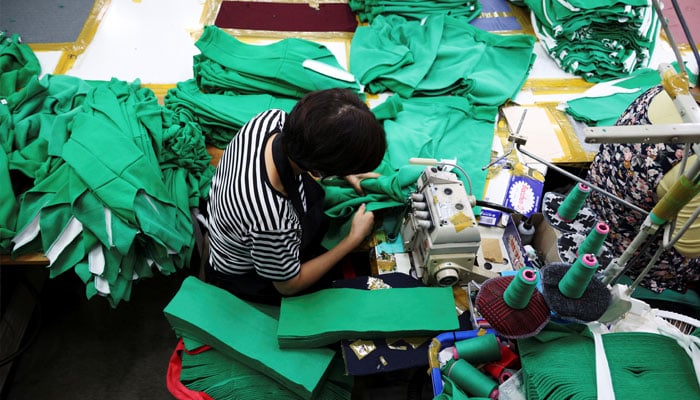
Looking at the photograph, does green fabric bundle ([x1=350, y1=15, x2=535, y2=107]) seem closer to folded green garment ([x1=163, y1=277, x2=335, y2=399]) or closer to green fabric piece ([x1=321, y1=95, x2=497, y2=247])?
green fabric piece ([x1=321, y1=95, x2=497, y2=247])

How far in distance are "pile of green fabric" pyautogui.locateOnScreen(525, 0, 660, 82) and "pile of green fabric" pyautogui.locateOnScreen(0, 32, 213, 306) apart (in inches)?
78.4

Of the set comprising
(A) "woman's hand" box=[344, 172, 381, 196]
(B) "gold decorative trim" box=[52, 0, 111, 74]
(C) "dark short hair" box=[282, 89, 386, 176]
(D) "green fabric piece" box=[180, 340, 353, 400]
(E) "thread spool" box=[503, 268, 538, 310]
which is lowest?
(D) "green fabric piece" box=[180, 340, 353, 400]

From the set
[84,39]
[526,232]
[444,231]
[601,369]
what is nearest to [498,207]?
[526,232]

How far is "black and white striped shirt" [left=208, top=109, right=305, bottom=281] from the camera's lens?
1.24m

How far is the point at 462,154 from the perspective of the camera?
191 centimetres

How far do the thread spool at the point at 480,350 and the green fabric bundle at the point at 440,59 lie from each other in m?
1.32

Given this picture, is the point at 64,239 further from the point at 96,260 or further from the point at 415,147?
the point at 415,147

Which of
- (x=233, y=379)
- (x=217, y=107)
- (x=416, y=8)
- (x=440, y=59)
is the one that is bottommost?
(x=233, y=379)

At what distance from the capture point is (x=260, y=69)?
2.09m

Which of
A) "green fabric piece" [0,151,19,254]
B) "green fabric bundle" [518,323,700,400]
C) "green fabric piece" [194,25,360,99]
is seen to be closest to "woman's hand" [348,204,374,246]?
"green fabric bundle" [518,323,700,400]

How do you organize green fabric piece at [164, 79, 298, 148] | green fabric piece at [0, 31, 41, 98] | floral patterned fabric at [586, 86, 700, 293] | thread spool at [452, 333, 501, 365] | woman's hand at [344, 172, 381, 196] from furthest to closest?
1. green fabric piece at [164, 79, 298, 148]
2. green fabric piece at [0, 31, 41, 98]
3. woman's hand at [344, 172, 381, 196]
4. floral patterned fabric at [586, 86, 700, 293]
5. thread spool at [452, 333, 501, 365]

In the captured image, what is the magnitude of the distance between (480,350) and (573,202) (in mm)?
443

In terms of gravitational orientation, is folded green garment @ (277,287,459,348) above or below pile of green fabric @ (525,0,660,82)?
below

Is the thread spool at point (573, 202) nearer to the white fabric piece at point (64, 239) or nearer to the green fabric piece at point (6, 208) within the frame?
the white fabric piece at point (64, 239)
